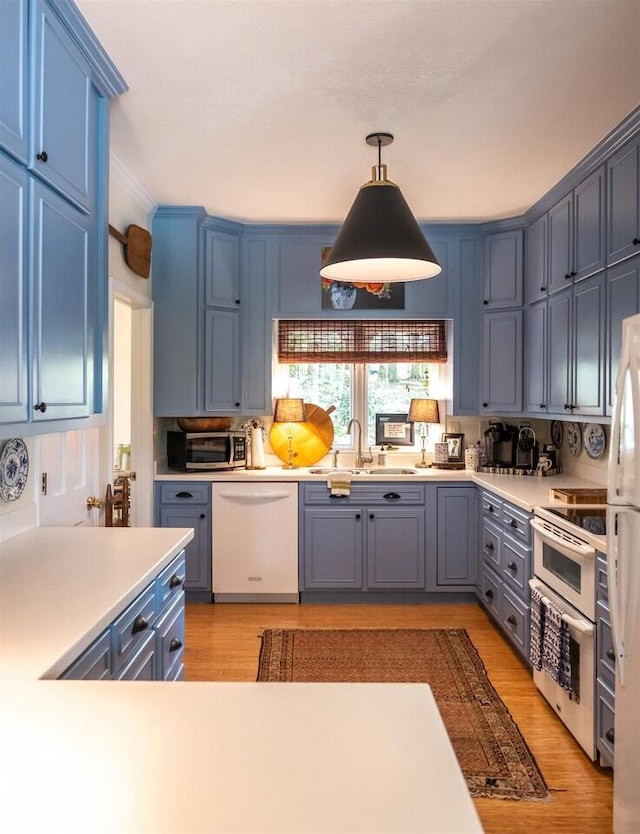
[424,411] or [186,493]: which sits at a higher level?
[424,411]

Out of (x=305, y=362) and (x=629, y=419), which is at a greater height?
(x=305, y=362)

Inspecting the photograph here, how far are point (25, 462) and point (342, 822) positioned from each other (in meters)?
2.03

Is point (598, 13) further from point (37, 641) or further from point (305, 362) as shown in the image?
point (305, 362)

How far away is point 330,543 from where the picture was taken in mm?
4207

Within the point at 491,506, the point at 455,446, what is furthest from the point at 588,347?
the point at 455,446

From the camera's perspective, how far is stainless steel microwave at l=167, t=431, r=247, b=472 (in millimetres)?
4262

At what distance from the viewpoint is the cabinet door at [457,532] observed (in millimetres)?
4215

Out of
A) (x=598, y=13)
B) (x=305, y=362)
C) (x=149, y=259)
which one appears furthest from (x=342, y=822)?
(x=305, y=362)

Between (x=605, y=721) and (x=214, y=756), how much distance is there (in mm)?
1916

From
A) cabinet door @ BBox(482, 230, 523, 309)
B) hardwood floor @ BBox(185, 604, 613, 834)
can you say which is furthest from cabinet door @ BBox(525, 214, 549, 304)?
hardwood floor @ BBox(185, 604, 613, 834)

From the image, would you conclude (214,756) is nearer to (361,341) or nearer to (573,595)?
(573,595)

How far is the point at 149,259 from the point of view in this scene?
387 centimetres

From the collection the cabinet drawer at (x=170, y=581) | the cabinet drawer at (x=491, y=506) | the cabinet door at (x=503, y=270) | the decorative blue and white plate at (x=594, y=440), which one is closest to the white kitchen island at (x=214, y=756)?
the cabinet drawer at (x=170, y=581)

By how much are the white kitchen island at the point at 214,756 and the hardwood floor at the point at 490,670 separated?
1.34m
